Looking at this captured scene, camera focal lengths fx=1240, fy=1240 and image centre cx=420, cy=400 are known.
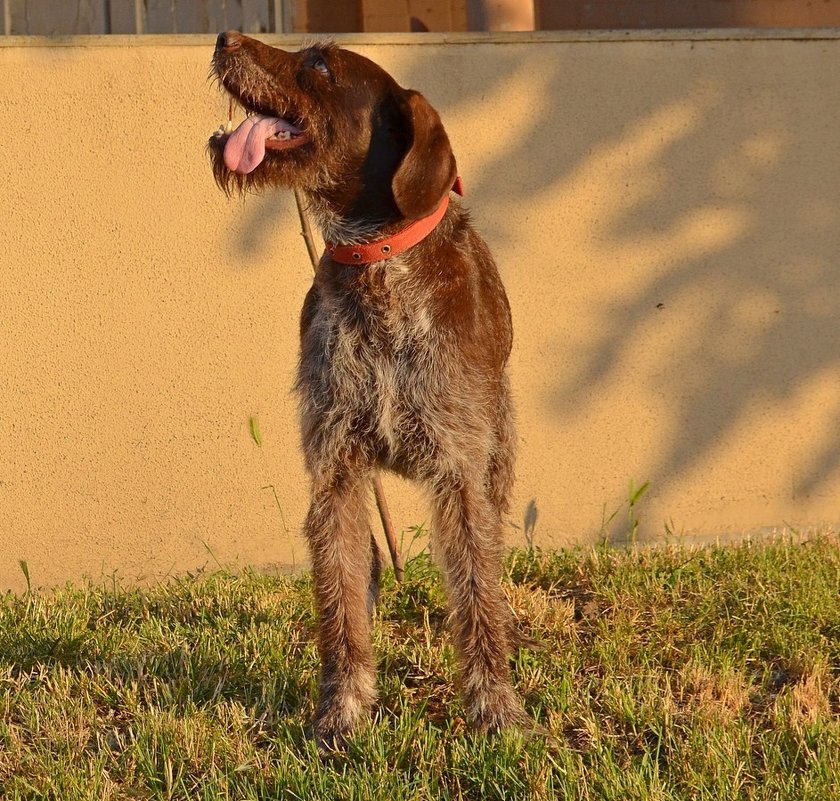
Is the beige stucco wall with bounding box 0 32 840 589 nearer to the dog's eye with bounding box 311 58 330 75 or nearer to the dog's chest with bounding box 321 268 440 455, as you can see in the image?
the dog's eye with bounding box 311 58 330 75

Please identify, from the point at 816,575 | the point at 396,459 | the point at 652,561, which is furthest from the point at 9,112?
the point at 816,575

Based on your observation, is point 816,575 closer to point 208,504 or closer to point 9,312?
point 208,504

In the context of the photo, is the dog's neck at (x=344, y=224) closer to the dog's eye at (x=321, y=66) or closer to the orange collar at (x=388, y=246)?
the orange collar at (x=388, y=246)

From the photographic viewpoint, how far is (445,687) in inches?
163

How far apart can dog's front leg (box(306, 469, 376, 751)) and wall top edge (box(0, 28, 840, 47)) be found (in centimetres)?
222

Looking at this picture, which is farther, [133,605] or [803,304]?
[803,304]

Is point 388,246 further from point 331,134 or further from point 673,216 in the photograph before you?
point 673,216

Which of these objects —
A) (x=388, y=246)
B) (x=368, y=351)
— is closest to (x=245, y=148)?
(x=388, y=246)

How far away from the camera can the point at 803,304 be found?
5609 mm

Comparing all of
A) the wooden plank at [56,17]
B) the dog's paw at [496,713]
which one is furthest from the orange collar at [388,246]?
the wooden plank at [56,17]

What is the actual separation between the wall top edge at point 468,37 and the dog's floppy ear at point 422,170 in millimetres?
1671

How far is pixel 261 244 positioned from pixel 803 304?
2.45 meters

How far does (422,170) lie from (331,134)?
0.34 metres

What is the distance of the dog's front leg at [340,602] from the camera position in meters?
3.74
